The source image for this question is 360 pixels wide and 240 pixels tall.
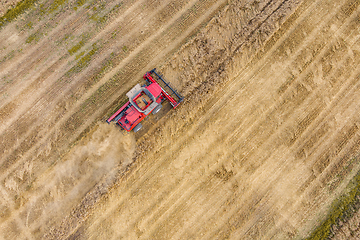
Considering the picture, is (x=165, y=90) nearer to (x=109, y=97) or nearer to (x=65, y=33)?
(x=109, y=97)

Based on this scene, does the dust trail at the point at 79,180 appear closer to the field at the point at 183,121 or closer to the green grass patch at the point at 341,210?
the field at the point at 183,121

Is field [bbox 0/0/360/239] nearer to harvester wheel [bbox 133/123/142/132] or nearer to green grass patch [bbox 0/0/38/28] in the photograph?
green grass patch [bbox 0/0/38/28]

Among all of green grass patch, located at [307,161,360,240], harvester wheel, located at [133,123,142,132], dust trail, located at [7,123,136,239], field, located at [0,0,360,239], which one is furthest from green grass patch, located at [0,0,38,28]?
green grass patch, located at [307,161,360,240]

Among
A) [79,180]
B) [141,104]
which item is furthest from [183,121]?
[79,180]

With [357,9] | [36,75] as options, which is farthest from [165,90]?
[357,9]

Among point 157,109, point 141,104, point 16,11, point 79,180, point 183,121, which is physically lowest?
point 183,121

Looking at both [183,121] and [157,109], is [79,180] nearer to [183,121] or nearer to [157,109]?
[157,109]
